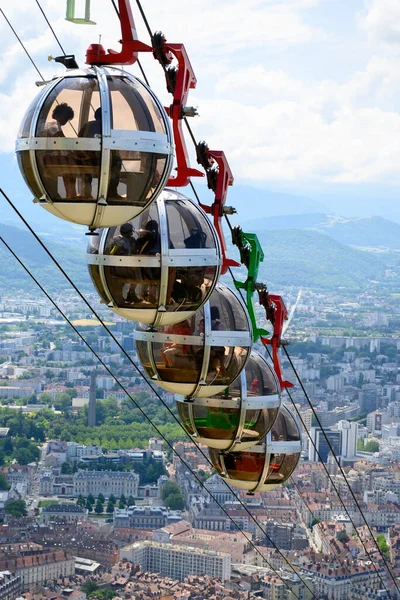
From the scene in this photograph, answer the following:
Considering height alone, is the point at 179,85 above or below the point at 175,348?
above

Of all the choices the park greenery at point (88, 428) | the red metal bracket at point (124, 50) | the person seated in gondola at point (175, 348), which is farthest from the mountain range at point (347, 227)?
the red metal bracket at point (124, 50)

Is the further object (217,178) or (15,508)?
(15,508)

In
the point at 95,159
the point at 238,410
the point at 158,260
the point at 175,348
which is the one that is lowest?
the point at 238,410

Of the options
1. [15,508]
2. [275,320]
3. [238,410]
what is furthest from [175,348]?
[15,508]

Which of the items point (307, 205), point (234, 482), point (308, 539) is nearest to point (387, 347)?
point (308, 539)

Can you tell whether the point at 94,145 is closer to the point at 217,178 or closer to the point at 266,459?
the point at 217,178

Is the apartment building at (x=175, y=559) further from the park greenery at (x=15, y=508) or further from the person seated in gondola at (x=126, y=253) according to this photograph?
the person seated in gondola at (x=126, y=253)

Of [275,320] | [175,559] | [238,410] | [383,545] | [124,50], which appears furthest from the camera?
[383,545]

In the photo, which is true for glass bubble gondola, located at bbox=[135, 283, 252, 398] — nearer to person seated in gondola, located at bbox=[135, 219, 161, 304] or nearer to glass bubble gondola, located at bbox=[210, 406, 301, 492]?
person seated in gondola, located at bbox=[135, 219, 161, 304]
